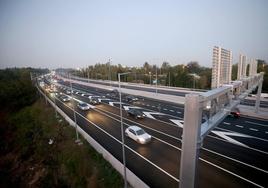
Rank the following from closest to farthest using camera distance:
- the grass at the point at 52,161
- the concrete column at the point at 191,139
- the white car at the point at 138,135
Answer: the concrete column at the point at 191,139
the grass at the point at 52,161
the white car at the point at 138,135

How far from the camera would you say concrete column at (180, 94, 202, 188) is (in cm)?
497

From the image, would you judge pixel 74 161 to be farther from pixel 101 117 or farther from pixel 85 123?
pixel 101 117

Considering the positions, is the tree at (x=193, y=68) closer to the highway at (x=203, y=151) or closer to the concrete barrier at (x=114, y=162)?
the highway at (x=203, y=151)

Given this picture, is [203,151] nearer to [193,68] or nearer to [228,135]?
[228,135]

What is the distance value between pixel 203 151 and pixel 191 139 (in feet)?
39.3

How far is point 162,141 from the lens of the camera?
702 inches

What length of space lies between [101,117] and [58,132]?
7.01 meters

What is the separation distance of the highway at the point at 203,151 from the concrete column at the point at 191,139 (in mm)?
6985

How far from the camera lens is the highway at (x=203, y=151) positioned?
11.9 meters

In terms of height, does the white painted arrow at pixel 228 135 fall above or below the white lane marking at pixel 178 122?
below

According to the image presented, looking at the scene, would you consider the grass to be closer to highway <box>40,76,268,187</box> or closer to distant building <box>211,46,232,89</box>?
highway <box>40,76,268,187</box>

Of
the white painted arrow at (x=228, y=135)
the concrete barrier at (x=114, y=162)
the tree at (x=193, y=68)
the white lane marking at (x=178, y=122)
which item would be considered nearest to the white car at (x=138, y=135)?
the concrete barrier at (x=114, y=162)

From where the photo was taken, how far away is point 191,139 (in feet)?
17.2

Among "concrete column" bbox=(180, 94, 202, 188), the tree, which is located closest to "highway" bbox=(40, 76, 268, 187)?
"concrete column" bbox=(180, 94, 202, 188)
